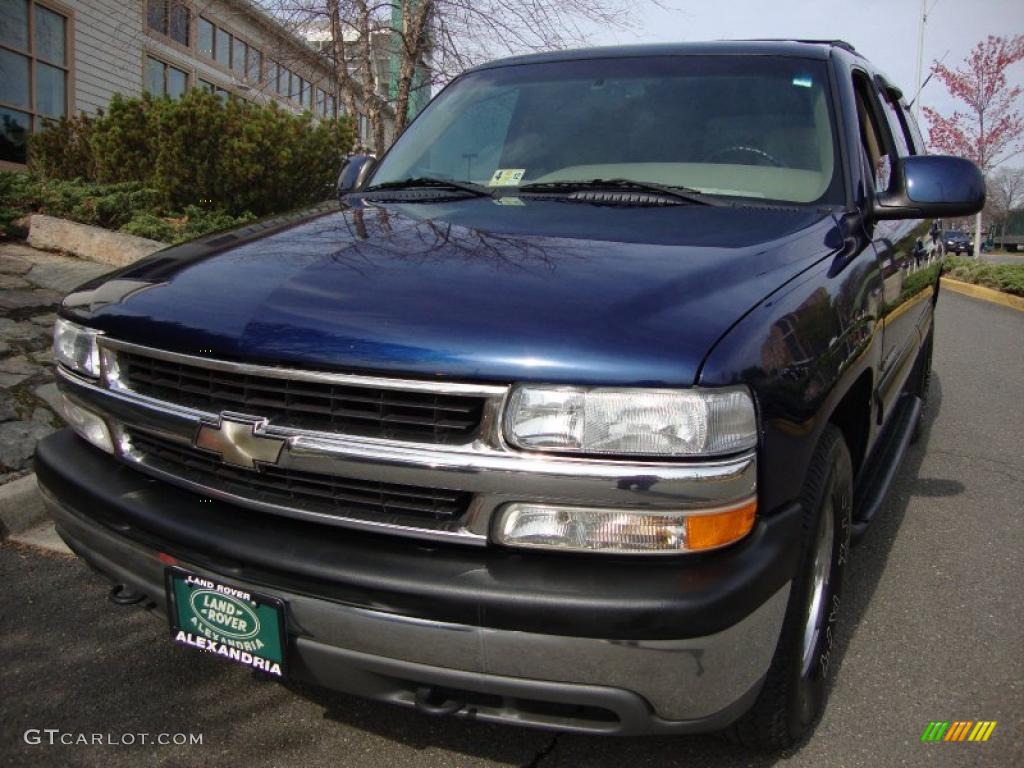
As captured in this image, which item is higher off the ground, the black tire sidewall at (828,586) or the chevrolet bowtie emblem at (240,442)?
the chevrolet bowtie emblem at (240,442)

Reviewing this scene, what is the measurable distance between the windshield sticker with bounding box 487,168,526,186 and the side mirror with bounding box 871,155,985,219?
1.17m

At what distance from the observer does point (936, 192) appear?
278 centimetres

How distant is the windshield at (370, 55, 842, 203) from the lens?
286 centimetres

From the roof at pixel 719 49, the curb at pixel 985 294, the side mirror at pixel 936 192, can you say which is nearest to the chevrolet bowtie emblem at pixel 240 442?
the side mirror at pixel 936 192

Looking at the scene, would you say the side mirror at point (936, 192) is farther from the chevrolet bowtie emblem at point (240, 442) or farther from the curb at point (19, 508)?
the curb at point (19, 508)

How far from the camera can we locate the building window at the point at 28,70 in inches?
522

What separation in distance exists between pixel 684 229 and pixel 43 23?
15436mm

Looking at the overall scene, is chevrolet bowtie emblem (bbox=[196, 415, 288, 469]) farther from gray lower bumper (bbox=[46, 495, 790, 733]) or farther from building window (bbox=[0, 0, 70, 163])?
building window (bbox=[0, 0, 70, 163])

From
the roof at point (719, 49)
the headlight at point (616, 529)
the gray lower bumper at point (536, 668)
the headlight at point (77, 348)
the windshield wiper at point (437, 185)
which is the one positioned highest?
the roof at point (719, 49)

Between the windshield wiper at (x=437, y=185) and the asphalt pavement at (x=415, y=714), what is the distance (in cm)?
163

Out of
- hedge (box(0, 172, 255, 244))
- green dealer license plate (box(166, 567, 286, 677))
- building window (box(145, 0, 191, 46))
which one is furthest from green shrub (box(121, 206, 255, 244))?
building window (box(145, 0, 191, 46))

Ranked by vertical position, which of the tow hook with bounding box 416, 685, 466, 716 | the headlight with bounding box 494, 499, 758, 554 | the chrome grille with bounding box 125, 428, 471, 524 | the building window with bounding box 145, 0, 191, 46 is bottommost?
the tow hook with bounding box 416, 685, 466, 716

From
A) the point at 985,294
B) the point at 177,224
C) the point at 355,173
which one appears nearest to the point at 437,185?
the point at 355,173

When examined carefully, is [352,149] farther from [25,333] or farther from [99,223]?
[25,333]
